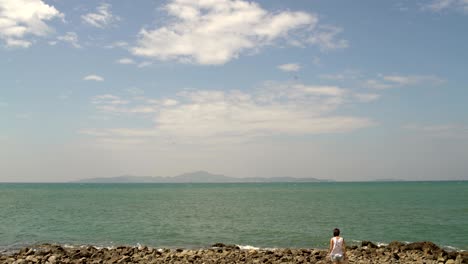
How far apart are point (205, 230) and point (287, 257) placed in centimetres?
1945

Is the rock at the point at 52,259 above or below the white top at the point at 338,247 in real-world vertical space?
below

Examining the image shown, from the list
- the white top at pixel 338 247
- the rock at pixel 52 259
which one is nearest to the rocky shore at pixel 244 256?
the rock at pixel 52 259

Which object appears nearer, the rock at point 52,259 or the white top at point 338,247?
the white top at point 338,247

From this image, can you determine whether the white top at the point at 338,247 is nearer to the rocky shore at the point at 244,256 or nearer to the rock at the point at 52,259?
the rocky shore at the point at 244,256

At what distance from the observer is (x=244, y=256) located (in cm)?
2594

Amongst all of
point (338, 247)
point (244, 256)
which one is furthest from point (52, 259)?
point (338, 247)

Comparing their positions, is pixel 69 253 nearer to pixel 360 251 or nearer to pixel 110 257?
pixel 110 257

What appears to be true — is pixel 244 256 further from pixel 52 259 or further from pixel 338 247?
pixel 52 259

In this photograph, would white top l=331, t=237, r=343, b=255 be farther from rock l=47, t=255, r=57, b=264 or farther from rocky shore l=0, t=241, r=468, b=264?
rock l=47, t=255, r=57, b=264

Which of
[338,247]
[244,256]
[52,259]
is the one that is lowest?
[52,259]

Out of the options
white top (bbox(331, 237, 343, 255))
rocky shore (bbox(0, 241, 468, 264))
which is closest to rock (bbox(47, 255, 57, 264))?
rocky shore (bbox(0, 241, 468, 264))

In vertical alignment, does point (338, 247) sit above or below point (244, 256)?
above

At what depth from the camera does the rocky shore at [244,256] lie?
2473 centimetres

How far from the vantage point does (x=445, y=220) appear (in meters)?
51.5
